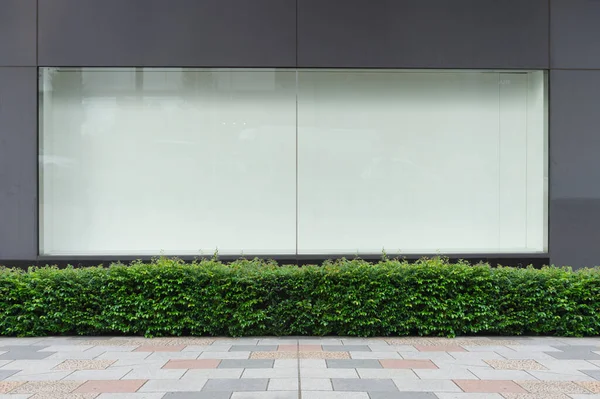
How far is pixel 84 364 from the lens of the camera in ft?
20.3

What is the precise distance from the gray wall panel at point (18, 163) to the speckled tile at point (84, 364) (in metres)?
4.28

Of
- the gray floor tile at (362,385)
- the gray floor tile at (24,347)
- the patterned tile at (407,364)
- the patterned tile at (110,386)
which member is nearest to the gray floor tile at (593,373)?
the patterned tile at (407,364)

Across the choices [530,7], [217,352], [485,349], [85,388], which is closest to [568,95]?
[530,7]

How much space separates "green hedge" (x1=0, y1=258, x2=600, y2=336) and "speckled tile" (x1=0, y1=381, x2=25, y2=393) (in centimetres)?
191

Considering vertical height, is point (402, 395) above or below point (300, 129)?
below

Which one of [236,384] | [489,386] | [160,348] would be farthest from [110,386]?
[489,386]

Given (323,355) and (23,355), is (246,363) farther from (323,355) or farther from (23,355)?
(23,355)

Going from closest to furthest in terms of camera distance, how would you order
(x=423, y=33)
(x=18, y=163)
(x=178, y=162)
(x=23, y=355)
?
(x=23, y=355)
(x=18, y=163)
(x=423, y=33)
(x=178, y=162)

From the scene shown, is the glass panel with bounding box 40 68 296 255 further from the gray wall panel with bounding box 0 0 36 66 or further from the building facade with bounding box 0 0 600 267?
the gray wall panel with bounding box 0 0 36 66

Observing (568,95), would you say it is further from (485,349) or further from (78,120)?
(78,120)

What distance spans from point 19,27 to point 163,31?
2844mm

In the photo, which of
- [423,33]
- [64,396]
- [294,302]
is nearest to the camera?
[64,396]

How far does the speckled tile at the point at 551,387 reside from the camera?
5246 mm

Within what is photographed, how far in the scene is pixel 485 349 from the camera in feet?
22.6
